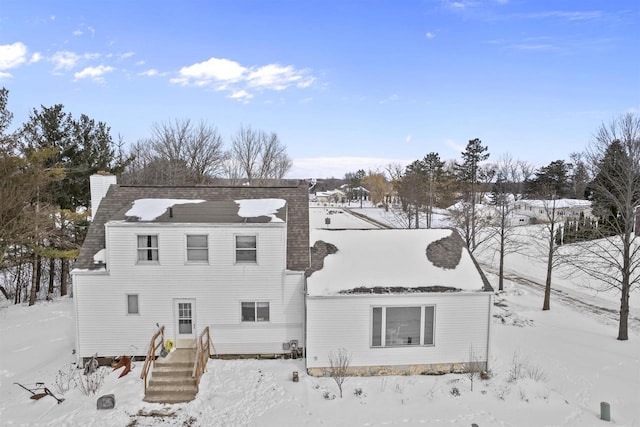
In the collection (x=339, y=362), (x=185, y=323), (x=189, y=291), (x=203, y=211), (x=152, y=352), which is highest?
(x=203, y=211)

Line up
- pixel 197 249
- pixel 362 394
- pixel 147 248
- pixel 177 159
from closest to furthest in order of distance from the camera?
pixel 362 394
pixel 147 248
pixel 197 249
pixel 177 159

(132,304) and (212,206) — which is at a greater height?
(212,206)

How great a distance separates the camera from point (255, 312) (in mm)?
13992

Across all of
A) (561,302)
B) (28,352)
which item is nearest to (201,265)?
(28,352)

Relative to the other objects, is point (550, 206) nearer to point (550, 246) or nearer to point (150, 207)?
point (550, 246)

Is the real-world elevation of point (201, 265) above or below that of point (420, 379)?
above

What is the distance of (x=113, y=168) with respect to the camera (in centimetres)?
2628

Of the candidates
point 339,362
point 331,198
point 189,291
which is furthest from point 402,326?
point 331,198

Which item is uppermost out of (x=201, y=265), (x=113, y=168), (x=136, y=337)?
(x=113, y=168)

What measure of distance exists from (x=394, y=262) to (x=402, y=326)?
2320 millimetres

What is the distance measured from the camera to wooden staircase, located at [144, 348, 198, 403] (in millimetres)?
11445

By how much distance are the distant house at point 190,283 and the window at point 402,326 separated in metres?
2.78

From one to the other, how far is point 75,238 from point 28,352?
37.5ft

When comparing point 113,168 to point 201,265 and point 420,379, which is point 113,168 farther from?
point 420,379
